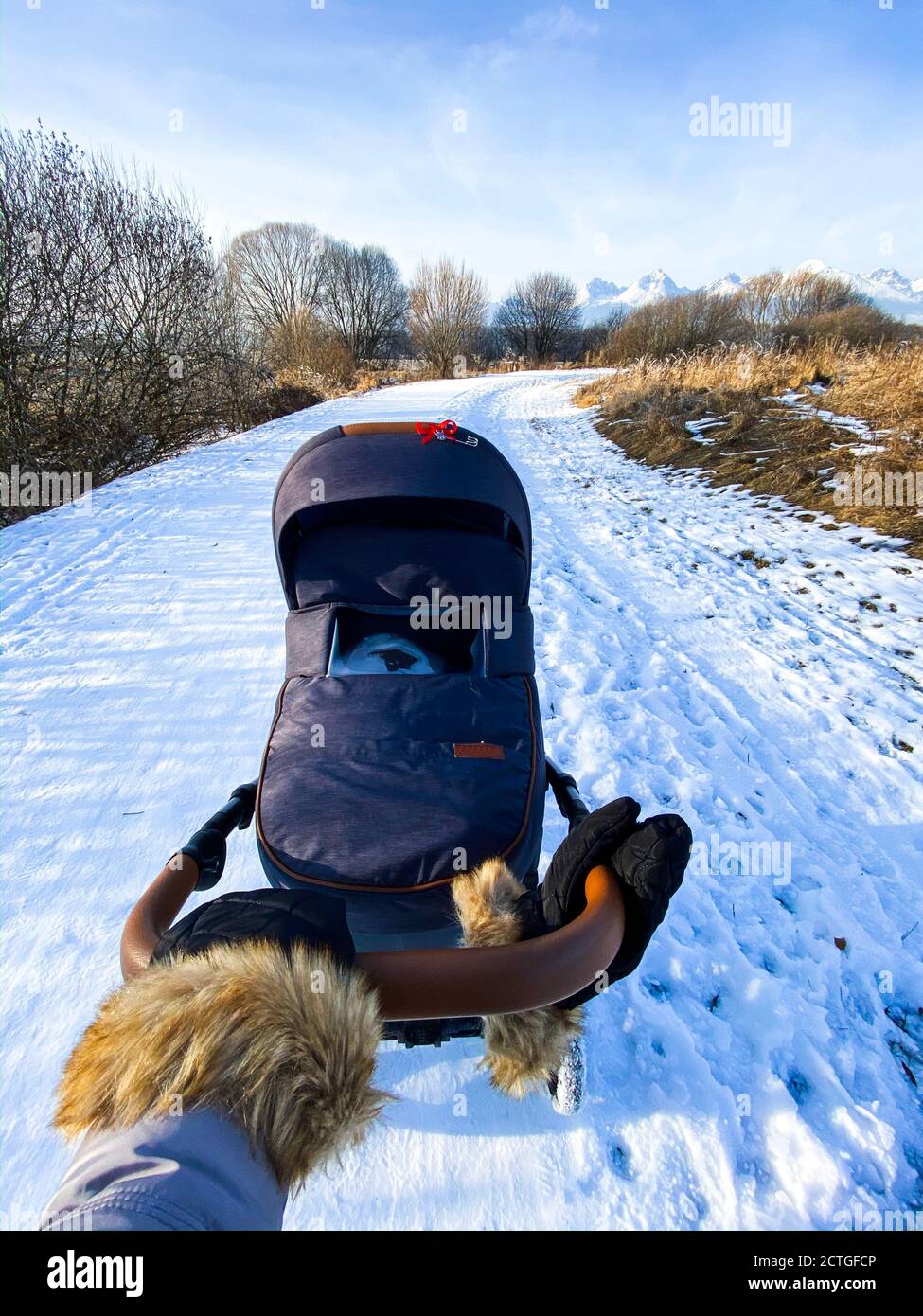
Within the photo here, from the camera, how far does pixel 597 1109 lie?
1538mm

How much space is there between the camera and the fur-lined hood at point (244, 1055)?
0.75 meters

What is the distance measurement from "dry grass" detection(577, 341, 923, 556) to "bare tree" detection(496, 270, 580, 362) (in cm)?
3249

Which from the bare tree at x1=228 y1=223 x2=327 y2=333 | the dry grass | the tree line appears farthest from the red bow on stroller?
the bare tree at x1=228 y1=223 x2=327 y2=333

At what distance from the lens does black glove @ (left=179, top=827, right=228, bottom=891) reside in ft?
4.39

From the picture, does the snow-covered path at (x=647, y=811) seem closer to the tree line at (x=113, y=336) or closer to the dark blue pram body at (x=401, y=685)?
the dark blue pram body at (x=401, y=685)

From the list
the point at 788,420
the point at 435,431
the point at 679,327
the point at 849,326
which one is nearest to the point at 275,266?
the point at 679,327

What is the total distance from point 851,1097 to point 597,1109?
711mm

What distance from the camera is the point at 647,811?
2455 mm

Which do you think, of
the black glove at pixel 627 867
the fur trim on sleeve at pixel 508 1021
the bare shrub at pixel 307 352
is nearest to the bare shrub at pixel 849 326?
the bare shrub at pixel 307 352

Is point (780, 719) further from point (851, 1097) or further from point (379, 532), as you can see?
point (379, 532)

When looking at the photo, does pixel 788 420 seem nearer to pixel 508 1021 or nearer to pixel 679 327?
pixel 508 1021

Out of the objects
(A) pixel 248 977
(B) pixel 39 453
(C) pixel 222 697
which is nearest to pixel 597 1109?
(A) pixel 248 977

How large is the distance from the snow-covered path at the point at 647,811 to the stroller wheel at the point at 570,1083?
52 mm
